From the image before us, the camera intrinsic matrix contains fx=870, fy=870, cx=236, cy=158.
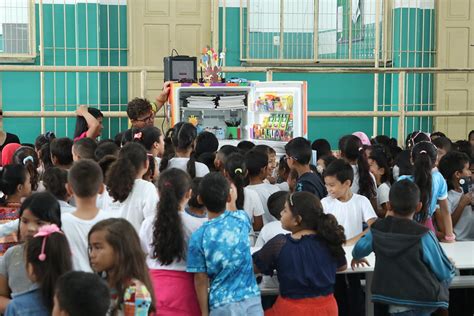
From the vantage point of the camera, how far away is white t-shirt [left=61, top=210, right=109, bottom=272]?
3691 millimetres

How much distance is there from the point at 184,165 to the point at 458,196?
1.83m

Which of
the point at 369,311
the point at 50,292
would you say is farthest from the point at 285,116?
the point at 50,292

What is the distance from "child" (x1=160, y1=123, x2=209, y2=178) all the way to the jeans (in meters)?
1.69

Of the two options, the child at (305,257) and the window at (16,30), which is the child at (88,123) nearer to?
the child at (305,257)

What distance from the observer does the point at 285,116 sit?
8.18m

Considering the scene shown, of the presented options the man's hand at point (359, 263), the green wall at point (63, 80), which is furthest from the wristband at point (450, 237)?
the green wall at point (63, 80)

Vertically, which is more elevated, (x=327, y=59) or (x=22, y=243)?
(x=327, y=59)

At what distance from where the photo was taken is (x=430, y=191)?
5.27 m

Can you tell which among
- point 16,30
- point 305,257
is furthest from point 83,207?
point 16,30

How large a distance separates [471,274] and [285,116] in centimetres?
310

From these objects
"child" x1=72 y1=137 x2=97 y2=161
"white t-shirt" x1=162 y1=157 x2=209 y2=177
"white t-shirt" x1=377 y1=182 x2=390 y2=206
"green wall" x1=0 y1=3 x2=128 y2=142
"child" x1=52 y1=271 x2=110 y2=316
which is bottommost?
"white t-shirt" x1=377 y1=182 x2=390 y2=206

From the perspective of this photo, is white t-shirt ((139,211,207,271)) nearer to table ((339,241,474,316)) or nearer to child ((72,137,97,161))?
table ((339,241,474,316))

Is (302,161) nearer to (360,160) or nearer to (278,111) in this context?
(360,160)

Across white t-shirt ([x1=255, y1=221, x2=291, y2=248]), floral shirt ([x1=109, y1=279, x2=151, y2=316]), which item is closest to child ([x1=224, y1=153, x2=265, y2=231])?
white t-shirt ([x1=255, y1=221, x2=291, y2=248])
